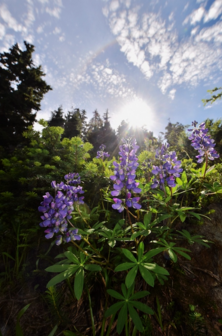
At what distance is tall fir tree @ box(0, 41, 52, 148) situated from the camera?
1061 centimetres

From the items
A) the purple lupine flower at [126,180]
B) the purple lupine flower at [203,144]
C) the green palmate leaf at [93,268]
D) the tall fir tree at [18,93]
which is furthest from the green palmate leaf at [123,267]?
the tall fir tree at [18,93]

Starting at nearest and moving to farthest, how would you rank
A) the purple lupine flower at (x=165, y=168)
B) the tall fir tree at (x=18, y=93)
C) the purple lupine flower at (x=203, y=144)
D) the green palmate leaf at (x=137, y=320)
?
1. the green palmate leaf at (x=137, y=320)
2. the purple lupine flower at (x=165, y=168)
3. the purple lupine flower at (x=203, y=144)
4. the tall fir tree at (x=18, y=93)

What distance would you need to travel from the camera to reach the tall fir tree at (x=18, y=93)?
34.8 ft

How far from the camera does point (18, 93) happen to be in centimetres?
1166

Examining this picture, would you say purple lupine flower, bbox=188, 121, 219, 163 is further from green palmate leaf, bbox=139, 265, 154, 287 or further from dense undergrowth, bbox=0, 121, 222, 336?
green palmate leaf, bbox=139, 265, 154, 287

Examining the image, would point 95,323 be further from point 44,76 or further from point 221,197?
point 44,76

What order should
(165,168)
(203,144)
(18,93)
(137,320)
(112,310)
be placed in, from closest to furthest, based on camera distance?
(137,320)
(112,310)
(165,168)
(203,144)
(18,93)

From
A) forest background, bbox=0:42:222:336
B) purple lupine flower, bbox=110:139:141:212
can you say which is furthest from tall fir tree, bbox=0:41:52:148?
purple lupine flower, bbox=110:139:141:212

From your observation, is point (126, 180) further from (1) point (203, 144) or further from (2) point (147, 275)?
(1) point (203, 144)

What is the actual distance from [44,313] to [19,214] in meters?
1.27

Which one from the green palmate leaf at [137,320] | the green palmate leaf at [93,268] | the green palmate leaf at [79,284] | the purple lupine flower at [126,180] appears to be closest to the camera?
the green palmate leaf at [137,320]

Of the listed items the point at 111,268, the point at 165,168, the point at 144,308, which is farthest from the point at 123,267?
the point at 165,168

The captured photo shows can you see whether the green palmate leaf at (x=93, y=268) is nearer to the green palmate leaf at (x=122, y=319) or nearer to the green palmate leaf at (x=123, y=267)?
the green palmate leaf at (x=123, y=267)

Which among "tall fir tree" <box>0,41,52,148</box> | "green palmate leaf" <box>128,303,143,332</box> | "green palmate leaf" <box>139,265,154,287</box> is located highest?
"tall fir tree" <box>0,41,52,148</box>
